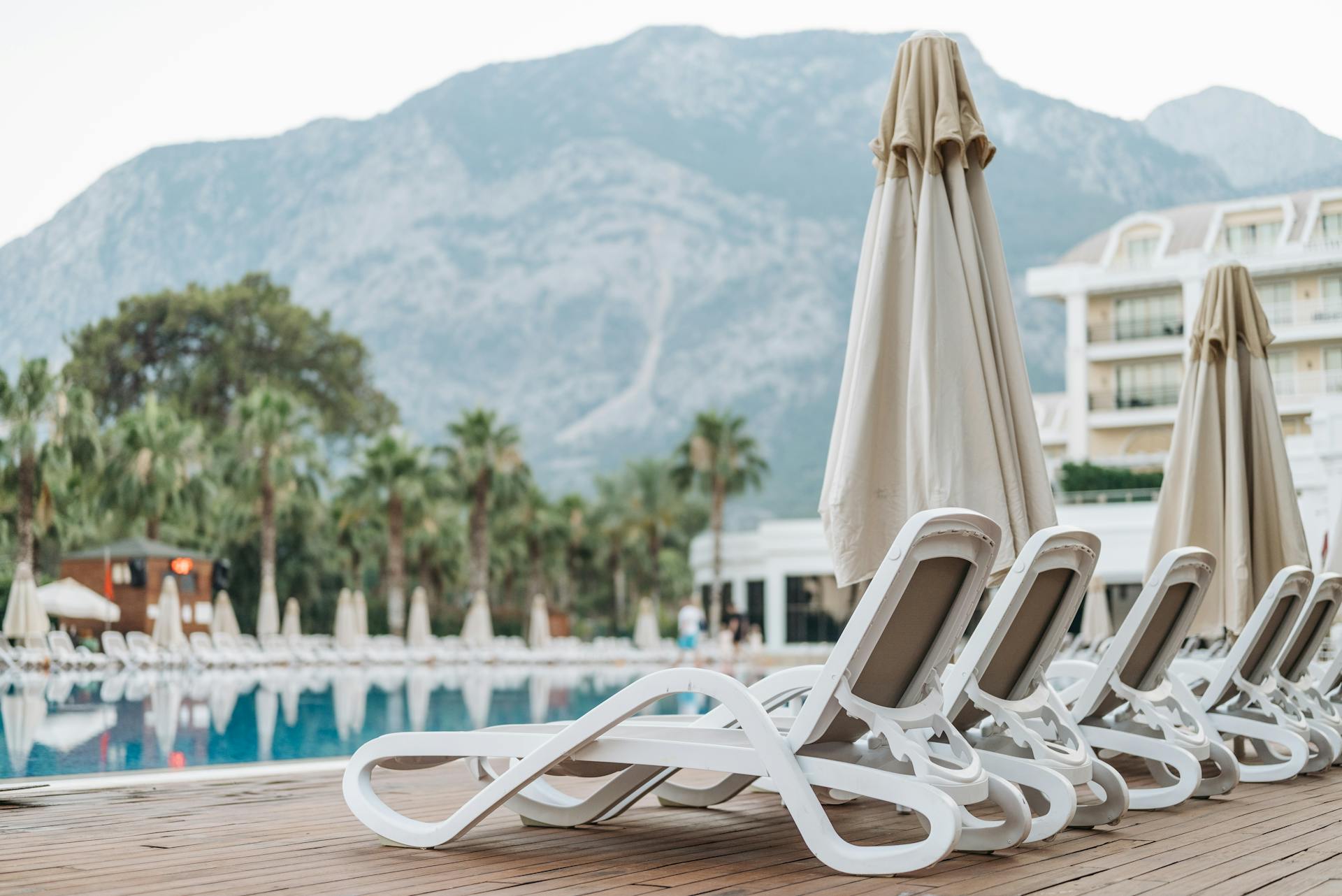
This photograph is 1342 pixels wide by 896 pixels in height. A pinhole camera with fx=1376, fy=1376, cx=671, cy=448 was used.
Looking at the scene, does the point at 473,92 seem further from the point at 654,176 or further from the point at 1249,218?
the point at 1249,218

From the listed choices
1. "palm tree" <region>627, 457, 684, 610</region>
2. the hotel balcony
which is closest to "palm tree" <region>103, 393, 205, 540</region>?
"palm tree" <region>627, 457, 684, 610</region>

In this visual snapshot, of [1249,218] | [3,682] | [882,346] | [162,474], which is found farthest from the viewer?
[1249,218]

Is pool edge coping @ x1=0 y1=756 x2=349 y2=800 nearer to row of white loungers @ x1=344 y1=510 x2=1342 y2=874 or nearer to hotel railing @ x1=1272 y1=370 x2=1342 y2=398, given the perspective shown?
row of white loungers @ x1=344 y1=510 x2=1342 y2=874

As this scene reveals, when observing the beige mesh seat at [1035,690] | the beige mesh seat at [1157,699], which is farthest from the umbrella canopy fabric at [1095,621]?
the beige mesh seat at [1035,690]

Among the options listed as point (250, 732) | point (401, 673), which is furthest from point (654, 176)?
point (250, 732)

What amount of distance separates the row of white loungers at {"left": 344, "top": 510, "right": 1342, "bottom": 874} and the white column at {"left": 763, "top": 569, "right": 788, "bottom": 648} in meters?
37.7

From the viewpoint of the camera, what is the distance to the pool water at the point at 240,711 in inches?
366

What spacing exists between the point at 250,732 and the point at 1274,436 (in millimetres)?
8183

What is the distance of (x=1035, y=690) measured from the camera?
4785mm

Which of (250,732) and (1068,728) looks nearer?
(1068,728)

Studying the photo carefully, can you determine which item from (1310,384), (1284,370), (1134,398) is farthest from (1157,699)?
(1134,398)

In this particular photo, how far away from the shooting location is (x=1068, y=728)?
4.80m

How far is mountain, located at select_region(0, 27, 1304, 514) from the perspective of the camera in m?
128

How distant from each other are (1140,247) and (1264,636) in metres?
48.8
